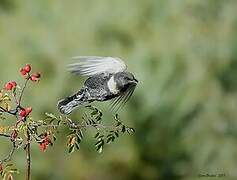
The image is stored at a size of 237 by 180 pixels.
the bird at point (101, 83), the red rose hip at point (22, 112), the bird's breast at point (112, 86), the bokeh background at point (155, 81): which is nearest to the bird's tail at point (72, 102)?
the bird at point (101, 83)

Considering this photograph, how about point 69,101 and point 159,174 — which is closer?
point 69,101

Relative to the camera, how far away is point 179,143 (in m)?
7.95

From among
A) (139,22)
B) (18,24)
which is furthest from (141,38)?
(18,24)

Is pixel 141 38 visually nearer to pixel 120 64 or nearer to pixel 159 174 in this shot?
pixel 159 174

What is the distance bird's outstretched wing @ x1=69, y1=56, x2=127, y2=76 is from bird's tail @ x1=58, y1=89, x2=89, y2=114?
0.26 feet

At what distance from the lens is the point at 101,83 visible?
3.14 m

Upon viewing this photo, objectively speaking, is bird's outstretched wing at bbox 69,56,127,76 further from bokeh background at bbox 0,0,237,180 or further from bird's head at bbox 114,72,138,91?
bokeh background at bbox 0,0,237,180

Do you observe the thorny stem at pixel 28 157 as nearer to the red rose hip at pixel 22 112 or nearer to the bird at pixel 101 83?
the red rose hip at pixel 22 112

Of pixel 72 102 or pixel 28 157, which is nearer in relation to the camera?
pixel 28 157

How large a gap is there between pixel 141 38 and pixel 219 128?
3.76ft

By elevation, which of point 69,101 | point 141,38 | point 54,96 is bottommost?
point 54,96

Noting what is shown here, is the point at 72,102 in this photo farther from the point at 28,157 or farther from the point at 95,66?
the point at 28,157

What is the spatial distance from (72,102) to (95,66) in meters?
0.18

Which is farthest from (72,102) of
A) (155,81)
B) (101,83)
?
(155,81)
